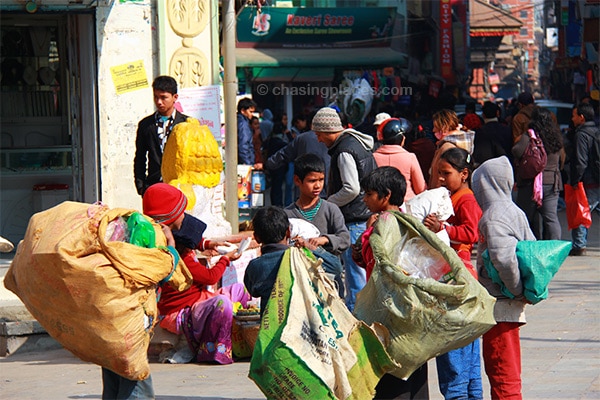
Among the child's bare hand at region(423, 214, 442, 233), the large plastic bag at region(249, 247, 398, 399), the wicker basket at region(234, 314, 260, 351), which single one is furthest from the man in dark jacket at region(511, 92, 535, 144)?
the large plastic bag at region(249, 247, 398, 399)

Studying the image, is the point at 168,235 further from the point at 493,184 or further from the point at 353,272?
the point at 353,272

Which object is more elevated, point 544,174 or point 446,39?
point 446,39

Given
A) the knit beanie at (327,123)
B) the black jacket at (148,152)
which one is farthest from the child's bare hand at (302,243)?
the black jacket at (148,152)

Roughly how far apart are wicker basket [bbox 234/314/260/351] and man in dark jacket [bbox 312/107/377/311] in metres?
0.95

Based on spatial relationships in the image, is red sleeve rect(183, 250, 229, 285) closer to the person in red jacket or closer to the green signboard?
the person in red jacket

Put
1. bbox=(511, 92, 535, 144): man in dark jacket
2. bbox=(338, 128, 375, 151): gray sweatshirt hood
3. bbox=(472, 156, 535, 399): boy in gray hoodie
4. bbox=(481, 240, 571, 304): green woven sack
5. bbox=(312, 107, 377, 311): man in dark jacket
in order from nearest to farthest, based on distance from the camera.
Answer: bbox=(481, 240, 571, 304): green woven sack → bbox=(472, 156, 535, 399): boy in gray hoodie → bbox=(312, 107, 377, 311): man in dark jacket → bbox=(338, 128, 375, 151): gray sweatshirt hood → bbox=(511, 92, 535, 144): man in dark jacket

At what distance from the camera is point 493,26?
52594 millimetres

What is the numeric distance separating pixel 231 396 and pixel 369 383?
1.69 meters

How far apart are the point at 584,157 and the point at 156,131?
594 centimetres

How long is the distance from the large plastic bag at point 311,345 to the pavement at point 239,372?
63.7 inches

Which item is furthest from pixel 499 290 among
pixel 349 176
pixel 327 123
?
pixel 327 123

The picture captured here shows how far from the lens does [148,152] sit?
8.89 meters

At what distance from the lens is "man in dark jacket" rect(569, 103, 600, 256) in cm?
1264

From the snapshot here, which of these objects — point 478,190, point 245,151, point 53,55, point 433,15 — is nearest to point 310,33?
point 433,15
